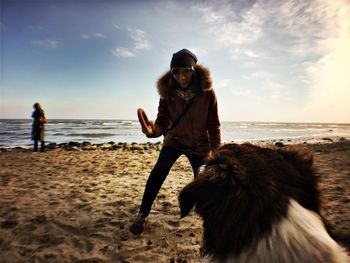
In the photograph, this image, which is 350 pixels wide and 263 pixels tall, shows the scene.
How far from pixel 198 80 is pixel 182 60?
0.34 m

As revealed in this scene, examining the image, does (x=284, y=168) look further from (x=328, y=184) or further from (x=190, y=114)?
(x=328, y=184)

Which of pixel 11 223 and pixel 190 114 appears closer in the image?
pixel 190 114

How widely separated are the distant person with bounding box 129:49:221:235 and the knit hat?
0.07 m

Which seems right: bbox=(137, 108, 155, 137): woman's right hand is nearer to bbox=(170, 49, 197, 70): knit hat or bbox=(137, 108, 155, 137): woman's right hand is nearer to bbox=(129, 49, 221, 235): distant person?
bbox=(129, 49, 221, 235): distant person

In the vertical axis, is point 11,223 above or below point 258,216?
below

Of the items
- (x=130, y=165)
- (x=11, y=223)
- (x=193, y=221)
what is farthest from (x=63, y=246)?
(x=130, y=165)

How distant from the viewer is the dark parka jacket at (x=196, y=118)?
119 inches

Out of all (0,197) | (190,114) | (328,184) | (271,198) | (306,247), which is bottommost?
(0,197)

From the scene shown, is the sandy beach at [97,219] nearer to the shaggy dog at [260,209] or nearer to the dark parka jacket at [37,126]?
the shaggy dog at [260,209]

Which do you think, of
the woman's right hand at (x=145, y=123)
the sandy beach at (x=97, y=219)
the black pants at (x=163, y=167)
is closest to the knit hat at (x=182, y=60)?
→ the woman's right hand at (x=145, y=123)

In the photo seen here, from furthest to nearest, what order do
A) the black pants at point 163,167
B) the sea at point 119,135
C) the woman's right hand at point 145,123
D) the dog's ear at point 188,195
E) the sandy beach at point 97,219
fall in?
the sea at point 119,135
the black pants at point 163,167
the sandy beach at point 97,219
the woman's right hand at point 145,123
the dog's ear at point 188,195

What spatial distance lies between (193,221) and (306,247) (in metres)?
3.12

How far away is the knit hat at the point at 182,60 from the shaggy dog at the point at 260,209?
73.1 inches

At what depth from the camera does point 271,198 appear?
0.95m
